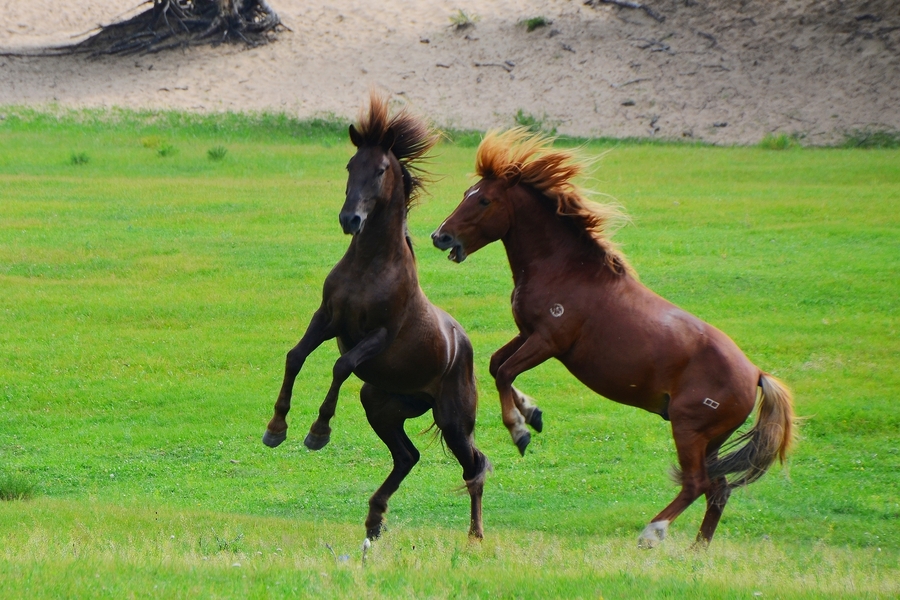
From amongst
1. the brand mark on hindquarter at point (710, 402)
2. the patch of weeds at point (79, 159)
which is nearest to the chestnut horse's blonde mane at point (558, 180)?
the brand mark on hindquarter at point (710, 402)

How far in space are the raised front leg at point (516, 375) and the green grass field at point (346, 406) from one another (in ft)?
2.52

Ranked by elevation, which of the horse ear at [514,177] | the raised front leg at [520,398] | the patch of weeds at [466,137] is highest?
the horse ear at [514,177]

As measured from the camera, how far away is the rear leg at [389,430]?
8195 mm

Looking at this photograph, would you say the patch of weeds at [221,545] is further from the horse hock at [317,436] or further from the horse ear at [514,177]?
the horse ear at [514,177]

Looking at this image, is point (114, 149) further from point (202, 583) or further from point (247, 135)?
point (202, 583)

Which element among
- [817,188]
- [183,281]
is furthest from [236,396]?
→ [817,188]

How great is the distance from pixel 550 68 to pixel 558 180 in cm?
2573

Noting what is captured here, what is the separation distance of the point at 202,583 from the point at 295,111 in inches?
1029

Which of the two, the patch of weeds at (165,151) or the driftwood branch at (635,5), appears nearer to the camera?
the patch of weeds at (165,151)

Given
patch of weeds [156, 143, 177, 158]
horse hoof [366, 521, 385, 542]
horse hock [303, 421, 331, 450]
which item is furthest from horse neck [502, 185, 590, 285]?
patch of weeds [156, 143, 177, 158]

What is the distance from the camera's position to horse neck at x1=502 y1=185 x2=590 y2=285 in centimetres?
798

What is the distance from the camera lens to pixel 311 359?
553 inches

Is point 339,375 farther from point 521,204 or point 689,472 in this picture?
point 689,472

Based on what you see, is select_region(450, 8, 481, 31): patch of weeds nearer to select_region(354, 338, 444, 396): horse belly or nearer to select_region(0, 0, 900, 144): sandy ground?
select_region(0, 0, 900, 144): sandy ground
